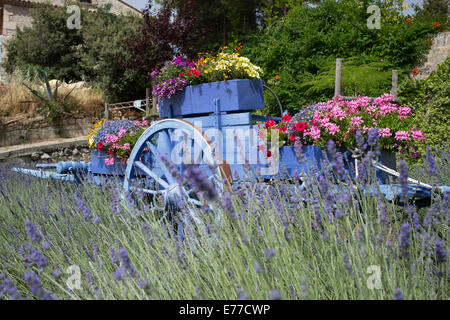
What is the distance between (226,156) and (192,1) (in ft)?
26.5

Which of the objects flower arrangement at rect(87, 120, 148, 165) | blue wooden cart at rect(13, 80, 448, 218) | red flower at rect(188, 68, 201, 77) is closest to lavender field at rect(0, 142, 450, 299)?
blue wooden cart at rect(13, 80, 448, 218)

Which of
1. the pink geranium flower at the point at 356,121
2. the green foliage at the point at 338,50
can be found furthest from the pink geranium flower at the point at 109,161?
the green foliage at the point at 338,50

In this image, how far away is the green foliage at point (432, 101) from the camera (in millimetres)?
6211

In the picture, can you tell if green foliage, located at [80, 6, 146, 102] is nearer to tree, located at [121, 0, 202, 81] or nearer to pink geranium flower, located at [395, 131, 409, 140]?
tree, located at [121, 0, 202, 81]

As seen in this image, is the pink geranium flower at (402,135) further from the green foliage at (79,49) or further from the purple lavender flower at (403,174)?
the green foliage at (79,49)

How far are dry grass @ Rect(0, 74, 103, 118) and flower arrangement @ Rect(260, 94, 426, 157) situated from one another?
29.1ft

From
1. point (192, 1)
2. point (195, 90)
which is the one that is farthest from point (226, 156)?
point (192, 1)

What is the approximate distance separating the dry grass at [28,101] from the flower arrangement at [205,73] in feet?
25.2

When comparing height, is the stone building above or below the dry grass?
above

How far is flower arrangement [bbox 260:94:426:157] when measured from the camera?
2.29 m

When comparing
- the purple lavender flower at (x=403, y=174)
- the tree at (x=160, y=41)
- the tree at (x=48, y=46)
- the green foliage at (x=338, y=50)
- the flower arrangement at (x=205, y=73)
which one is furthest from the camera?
the tree at (x=48, y=46)

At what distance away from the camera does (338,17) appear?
8.48m
